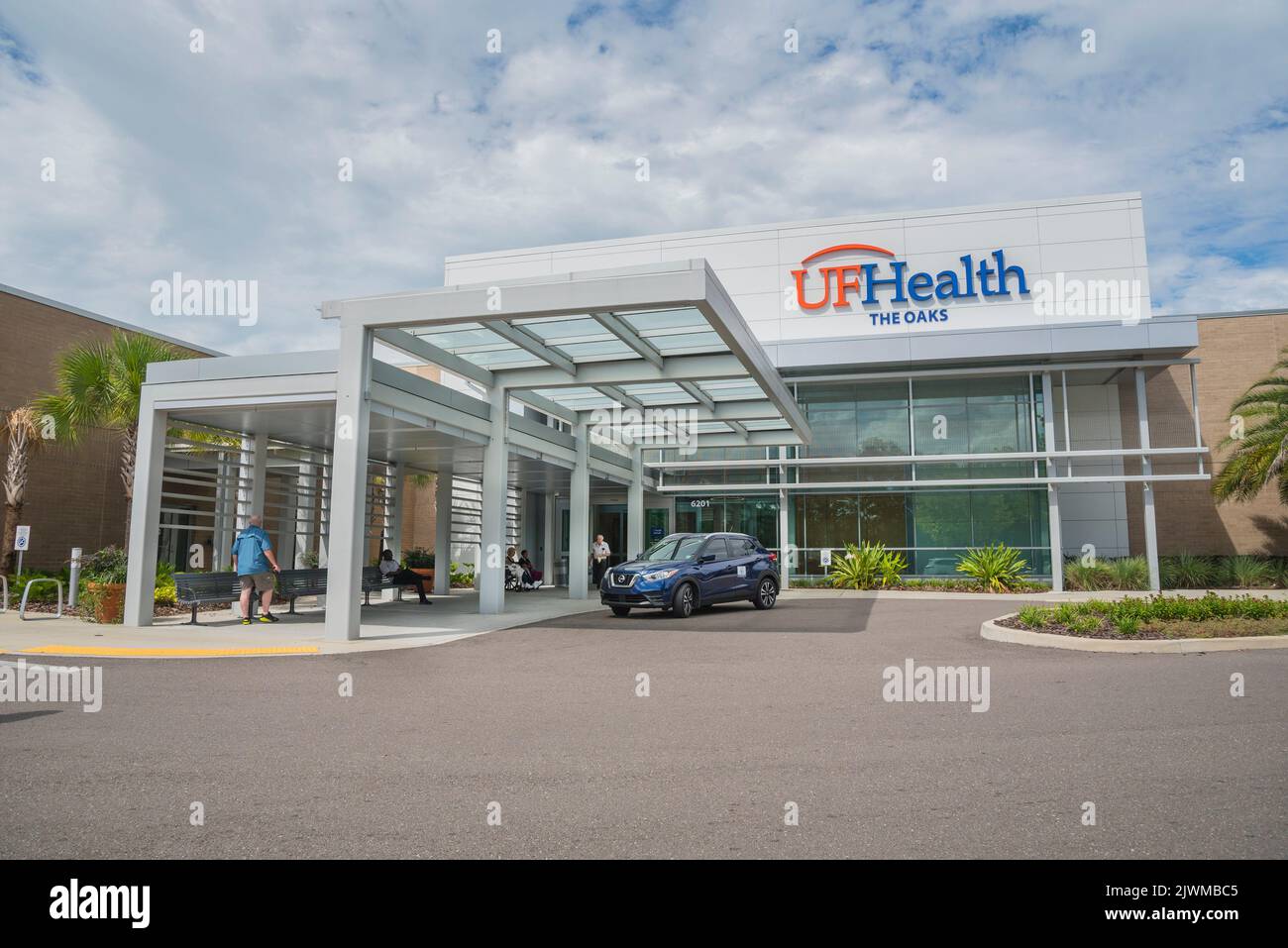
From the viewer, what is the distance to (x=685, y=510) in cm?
2767

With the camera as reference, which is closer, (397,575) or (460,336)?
(460,336)

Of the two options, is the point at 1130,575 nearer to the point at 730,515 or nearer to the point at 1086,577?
the point at 1086,577

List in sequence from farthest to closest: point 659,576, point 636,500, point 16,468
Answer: point 636,500 → point 16,468 → point 659,576

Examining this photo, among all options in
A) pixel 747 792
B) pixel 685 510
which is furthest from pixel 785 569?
pixel 747 792

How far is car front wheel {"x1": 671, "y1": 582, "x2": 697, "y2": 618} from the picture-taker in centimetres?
1560

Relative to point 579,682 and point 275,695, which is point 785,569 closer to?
point 579,682

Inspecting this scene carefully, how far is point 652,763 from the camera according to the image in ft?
17.8

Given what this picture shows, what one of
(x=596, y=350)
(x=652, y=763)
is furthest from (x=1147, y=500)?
(x=652, y=763)

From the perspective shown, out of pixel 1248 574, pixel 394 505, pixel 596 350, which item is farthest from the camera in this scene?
pixel 1248 574

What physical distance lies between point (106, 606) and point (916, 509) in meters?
19.9

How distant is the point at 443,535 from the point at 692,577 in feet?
28.7

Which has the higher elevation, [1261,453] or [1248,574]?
[1261,453]

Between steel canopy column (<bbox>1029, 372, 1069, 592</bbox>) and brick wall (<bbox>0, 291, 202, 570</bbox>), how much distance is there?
76.5 feet

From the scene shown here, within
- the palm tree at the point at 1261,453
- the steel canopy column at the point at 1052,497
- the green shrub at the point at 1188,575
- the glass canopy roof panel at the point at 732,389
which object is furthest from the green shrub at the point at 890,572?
the palm tree at the point at 1261,453
